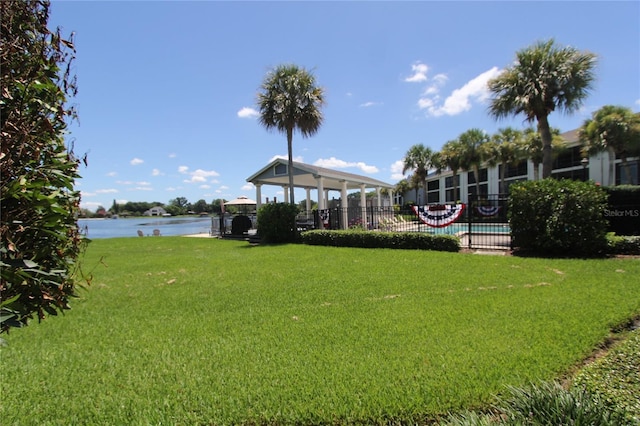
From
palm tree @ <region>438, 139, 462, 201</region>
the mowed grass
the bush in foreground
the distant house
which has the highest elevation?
palm tree @ <region>438, 139, 462, 201</region>

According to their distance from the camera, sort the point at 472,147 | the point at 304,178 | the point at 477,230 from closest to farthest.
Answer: the point at 477,230 < the point at 304,178 < the point at 472,147

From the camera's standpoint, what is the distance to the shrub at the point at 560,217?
29.2 ft

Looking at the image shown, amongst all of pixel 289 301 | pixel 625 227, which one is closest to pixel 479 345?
pixel 289 301

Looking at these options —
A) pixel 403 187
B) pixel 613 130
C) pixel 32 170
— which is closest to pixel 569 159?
pixel 613 130

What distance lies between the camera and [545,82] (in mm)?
13898

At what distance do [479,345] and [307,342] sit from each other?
1921mm

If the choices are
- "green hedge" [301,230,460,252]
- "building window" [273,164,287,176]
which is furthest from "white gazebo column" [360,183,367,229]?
"building window" [273,164,287,176]

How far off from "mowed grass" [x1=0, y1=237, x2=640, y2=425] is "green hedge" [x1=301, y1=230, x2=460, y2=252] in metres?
3.96

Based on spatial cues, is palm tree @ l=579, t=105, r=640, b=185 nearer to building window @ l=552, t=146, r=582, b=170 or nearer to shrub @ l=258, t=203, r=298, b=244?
building window @ l=552, t=146, r=582, b=170

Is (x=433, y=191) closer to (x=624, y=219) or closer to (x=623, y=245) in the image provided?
(x=624, y=219)

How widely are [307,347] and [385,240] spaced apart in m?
8.98

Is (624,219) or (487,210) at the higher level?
(487,210)

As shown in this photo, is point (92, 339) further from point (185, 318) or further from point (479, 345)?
point (479, 345)

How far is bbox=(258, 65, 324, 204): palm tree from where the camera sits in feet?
55.4
